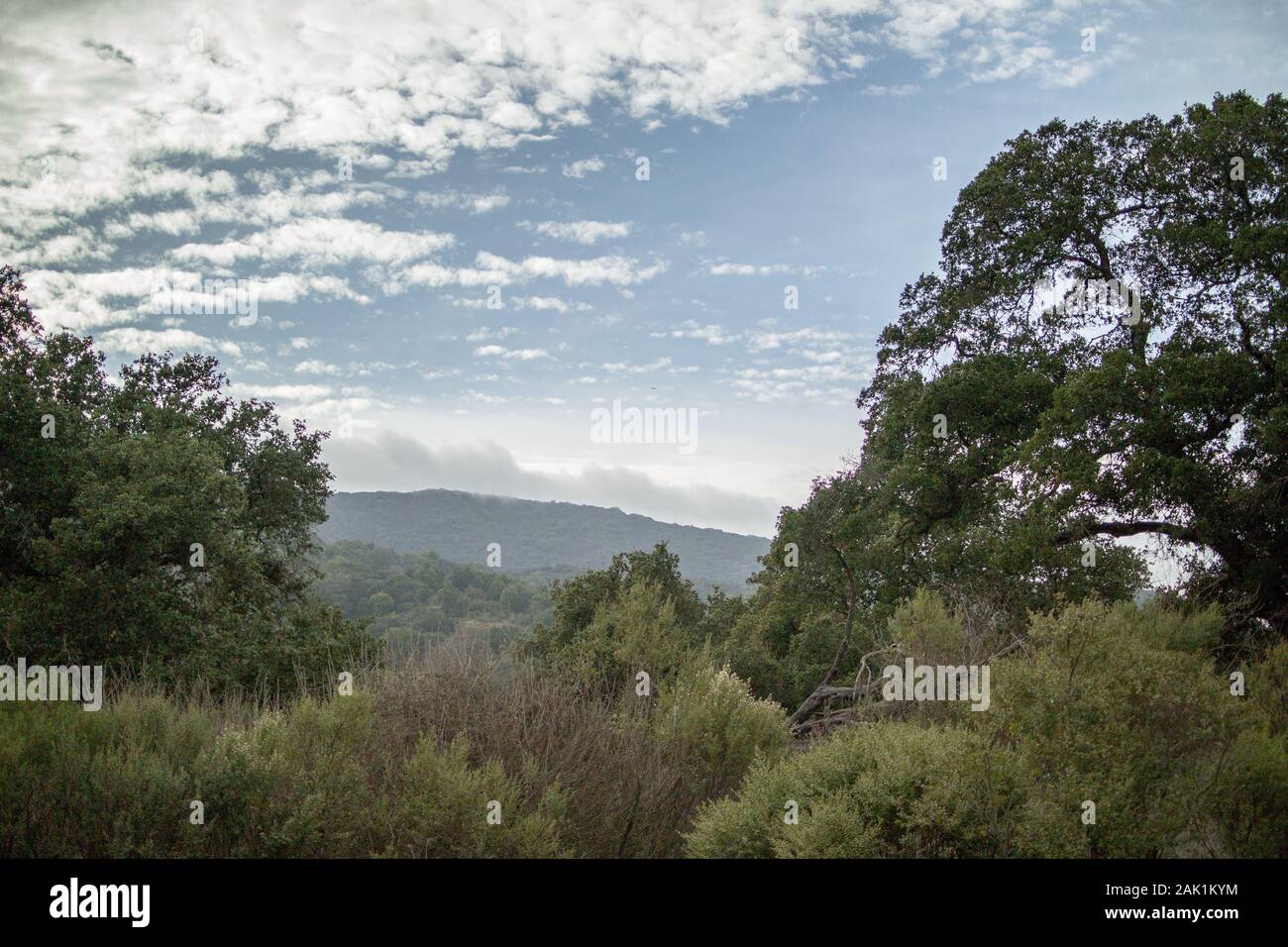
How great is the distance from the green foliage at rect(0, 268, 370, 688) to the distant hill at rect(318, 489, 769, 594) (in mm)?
67270

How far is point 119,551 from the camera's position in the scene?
49.3 ft

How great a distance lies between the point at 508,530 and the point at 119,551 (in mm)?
100914

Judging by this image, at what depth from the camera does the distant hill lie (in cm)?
9188

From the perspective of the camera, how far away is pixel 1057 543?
49.2ft

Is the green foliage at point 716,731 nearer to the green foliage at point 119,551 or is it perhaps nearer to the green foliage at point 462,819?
the green foliage at point 462,819

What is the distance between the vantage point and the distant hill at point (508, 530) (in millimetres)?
91875

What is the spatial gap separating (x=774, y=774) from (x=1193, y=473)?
9.83 metres

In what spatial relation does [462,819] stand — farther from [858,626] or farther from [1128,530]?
[858,626]

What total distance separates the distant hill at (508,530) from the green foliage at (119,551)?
6727 centimetres

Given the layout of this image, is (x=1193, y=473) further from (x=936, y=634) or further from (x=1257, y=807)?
(x=1257, y=807)

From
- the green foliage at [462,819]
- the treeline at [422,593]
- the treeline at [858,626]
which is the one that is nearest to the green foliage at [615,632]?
the treeline at [858,626]
